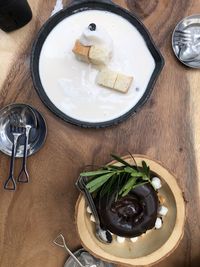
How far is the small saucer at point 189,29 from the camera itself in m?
1.12

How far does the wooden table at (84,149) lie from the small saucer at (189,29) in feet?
0.05

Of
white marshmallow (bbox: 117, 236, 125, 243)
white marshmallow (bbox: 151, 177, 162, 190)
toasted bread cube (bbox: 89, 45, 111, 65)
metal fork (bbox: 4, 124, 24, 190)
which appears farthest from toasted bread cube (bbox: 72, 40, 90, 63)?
white marshmallow (bbox: 117, 236, 125, 243)

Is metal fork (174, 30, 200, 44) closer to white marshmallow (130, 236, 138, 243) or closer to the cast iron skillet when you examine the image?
the cast iron skillet

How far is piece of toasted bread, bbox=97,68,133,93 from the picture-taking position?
110 cm

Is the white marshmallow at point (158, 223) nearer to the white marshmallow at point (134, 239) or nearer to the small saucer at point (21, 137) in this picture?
the white marshmallow at point (134, 239)

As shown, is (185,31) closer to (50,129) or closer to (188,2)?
(188,2)

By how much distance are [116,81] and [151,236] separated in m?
0.38

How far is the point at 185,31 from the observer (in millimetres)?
1133

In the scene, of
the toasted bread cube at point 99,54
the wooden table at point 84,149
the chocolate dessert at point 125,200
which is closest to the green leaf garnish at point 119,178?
the chocolate dessert at point 125,200

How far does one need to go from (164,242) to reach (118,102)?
0.35m

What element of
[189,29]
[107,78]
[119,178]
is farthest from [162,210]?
[189,29]

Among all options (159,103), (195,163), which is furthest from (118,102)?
(195,163)

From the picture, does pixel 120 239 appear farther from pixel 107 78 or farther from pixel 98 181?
pixel 107 78

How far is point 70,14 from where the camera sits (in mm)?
1134
